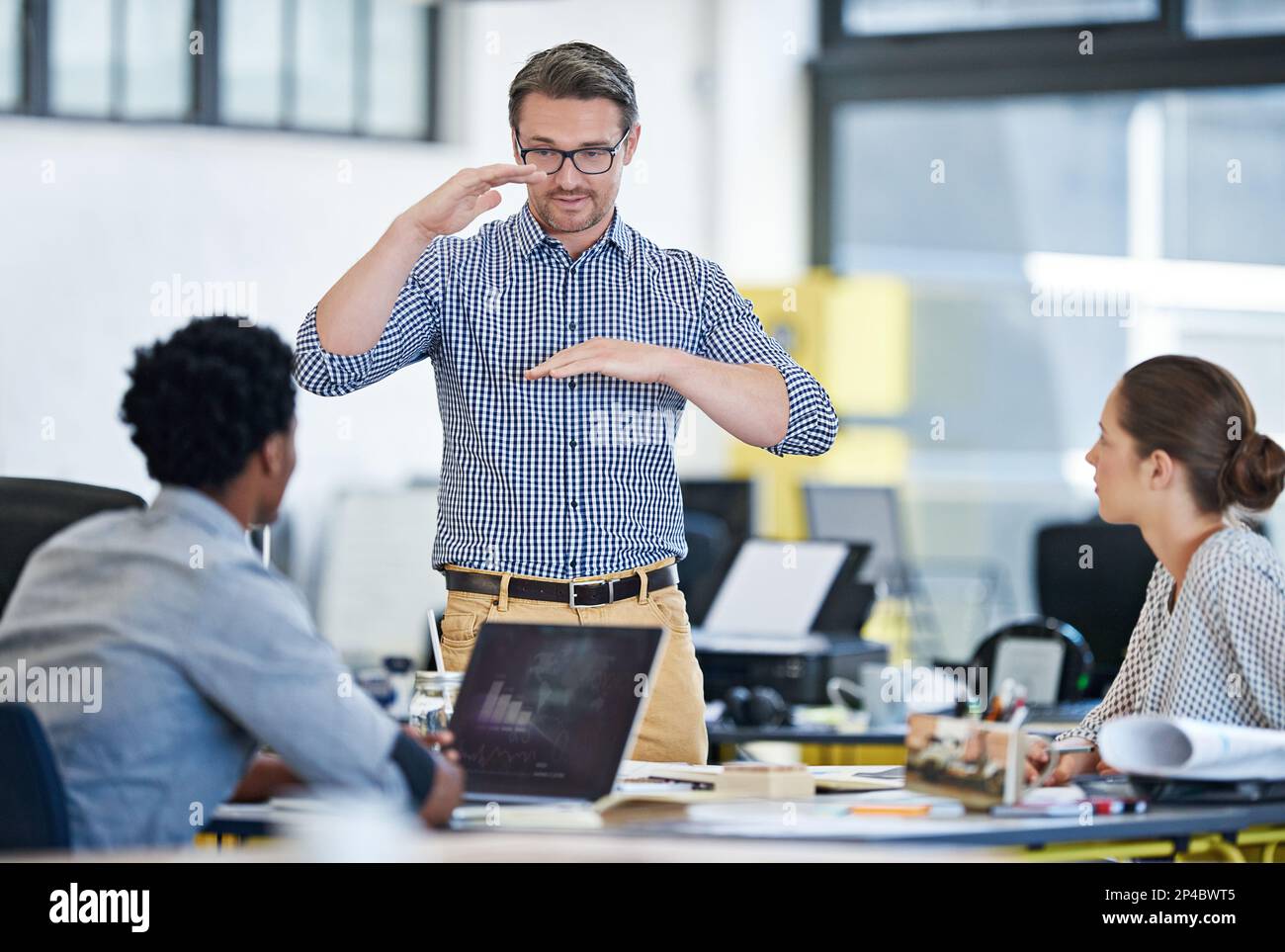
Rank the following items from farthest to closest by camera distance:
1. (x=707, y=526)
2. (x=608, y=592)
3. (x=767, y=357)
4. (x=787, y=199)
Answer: (x=787, y=199), (x=707, y=526), (x=767, y=357), (x=608, y=592)

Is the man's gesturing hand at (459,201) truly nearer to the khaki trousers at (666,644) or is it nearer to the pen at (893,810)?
the khaki trousers at (666,644)

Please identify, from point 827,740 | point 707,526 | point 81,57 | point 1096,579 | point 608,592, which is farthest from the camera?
point 81,57

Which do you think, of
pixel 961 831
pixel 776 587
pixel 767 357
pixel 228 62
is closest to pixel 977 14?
pixel 228 62

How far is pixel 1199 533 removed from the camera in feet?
7.60

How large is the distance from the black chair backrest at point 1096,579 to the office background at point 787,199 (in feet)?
7.07

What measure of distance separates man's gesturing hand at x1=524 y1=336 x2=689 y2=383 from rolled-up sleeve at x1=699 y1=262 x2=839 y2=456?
30cm

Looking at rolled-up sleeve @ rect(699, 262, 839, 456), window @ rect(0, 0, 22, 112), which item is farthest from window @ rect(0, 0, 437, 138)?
rolled-up sleeve @ rect(699, 262, 839, 456)

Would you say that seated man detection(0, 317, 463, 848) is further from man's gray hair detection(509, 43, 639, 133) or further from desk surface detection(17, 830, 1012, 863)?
man's gray hair detection(509, 43, 639, 133)

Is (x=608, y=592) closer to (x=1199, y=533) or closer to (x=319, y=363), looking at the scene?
(x=319, y=363)

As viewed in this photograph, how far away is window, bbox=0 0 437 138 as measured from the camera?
23.7 ft

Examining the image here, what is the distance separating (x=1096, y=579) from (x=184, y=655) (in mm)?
4034

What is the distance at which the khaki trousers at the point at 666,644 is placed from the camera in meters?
2.53
